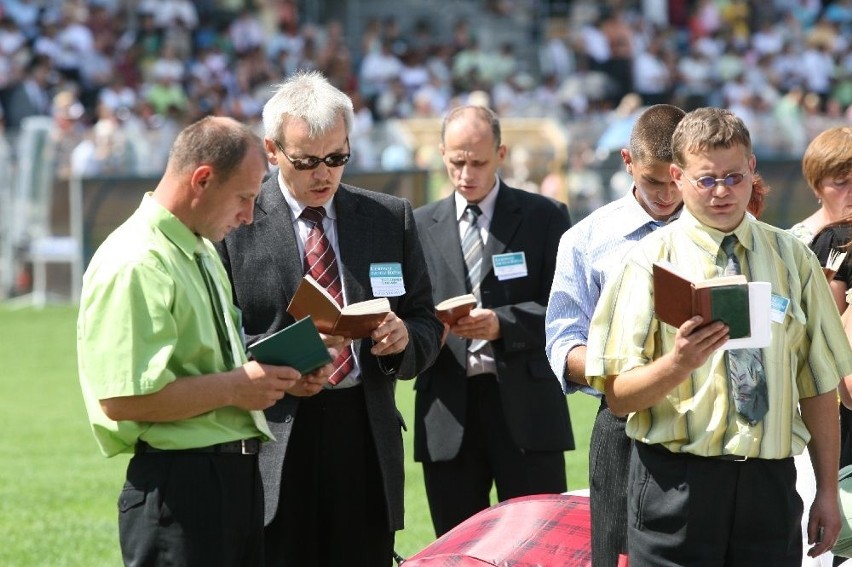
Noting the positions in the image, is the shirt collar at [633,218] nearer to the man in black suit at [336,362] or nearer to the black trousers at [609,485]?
the black trousers at [609,485]

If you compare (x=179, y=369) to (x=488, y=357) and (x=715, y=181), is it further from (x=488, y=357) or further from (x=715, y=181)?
(x=488, y=357)

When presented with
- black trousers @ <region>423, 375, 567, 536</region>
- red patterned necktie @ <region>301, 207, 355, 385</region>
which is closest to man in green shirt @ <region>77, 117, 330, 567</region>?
red patterned necktie @ <region>301, 207, 355, 385</region>

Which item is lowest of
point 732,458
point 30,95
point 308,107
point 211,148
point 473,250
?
point 732,458

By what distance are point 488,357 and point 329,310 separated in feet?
6.23

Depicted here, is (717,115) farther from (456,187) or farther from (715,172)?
(456,187)

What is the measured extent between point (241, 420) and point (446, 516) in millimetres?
2285

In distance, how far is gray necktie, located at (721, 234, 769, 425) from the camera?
395 cm

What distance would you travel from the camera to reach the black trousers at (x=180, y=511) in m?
4.05

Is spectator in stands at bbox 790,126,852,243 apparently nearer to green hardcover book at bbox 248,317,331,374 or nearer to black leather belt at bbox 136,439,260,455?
green hardcover book at bbox 248,317,331,374

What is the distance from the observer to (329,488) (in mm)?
5090

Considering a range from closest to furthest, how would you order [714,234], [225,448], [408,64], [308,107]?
1. [714,234]
2. [225,448]
3. [308,107]
4. [408,64]

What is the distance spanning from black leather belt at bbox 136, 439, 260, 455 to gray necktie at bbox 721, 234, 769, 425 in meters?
1.40

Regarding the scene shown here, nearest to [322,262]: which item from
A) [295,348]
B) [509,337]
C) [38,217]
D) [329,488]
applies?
[329,488]

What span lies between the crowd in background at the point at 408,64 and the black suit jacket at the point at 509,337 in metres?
13.8
